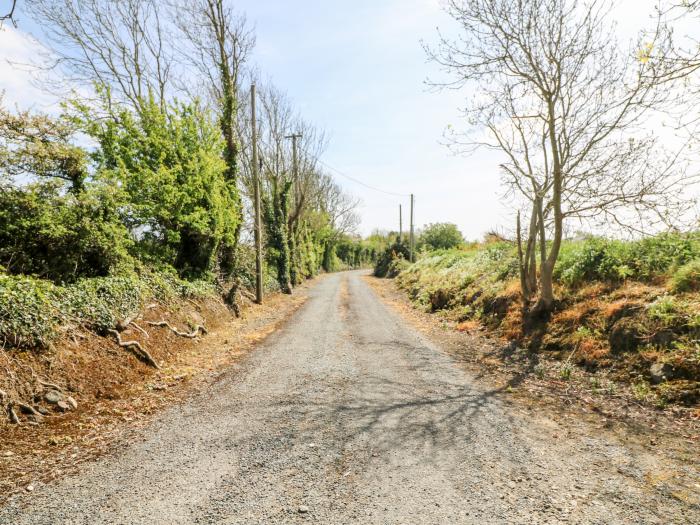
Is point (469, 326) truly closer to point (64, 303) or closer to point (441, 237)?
point (64, 303)

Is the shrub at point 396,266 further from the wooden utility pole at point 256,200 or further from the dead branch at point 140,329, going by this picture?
the dead branch at point 140,329

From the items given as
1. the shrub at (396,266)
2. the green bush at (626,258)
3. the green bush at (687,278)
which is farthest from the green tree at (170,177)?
the shrub at (396,266)

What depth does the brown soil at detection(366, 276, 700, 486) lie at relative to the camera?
4.42 m

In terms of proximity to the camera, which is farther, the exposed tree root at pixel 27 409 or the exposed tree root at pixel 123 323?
the exposed tree root at pixel 123 323

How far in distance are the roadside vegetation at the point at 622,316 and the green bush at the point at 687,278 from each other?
0.05 feet

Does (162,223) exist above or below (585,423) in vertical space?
above

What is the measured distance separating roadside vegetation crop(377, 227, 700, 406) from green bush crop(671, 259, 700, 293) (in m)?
0.01

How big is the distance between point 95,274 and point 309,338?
18.4 feet

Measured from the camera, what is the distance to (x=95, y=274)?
878cm

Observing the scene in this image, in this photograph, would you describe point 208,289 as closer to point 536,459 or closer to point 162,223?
point 162,223

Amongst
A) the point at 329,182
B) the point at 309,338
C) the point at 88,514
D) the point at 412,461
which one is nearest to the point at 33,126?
the point at 309,338

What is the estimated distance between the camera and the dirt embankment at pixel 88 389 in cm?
414

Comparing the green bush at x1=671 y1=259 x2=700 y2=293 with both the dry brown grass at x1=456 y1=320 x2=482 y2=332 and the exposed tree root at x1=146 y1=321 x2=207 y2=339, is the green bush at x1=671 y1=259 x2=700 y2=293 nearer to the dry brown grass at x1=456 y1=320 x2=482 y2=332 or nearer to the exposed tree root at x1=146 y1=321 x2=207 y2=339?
the dry brown grass at x1=456 y1=320 x2=482 y2=332

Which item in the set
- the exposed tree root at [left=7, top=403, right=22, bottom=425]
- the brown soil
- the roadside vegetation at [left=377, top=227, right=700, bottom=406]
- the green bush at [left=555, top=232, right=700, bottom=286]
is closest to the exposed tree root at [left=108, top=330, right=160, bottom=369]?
the exposed tree root at [left=7, top=403, right=22, bottom=425]
